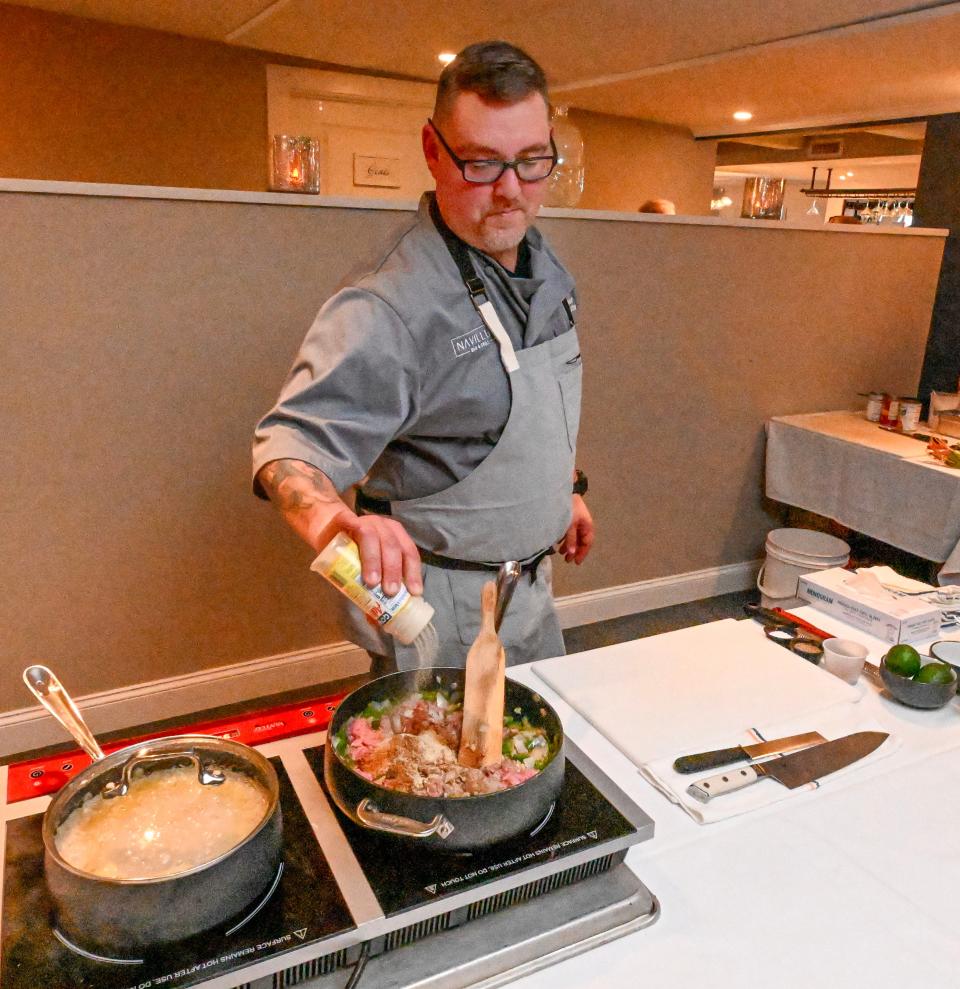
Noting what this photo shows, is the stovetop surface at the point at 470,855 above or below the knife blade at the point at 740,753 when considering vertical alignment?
above

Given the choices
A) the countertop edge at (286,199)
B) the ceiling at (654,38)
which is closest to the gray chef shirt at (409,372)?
the countertop edge at (286,199)

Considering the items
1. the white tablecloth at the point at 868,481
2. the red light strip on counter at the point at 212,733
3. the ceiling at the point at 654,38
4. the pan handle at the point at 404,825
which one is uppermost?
the ceiling at the point at 654,38

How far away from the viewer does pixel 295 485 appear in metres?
1.05

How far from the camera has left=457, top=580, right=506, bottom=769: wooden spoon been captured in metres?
0.85

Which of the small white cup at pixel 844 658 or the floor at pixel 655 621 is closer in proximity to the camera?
the small white cup at pixel 844 658

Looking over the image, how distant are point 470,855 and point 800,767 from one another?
1.51 ft

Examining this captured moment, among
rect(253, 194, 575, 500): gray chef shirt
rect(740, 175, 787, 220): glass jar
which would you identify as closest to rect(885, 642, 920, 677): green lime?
rect(253, 194, 575, 500): gray chef shirt

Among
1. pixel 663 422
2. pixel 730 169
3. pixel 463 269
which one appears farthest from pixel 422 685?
pixel 730 169

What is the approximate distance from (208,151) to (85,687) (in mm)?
2885

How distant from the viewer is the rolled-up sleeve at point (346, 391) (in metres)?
1.14

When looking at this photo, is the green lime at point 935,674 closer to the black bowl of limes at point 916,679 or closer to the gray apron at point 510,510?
the black bowl of limes at point 916,679

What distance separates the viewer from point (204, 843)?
68 cm

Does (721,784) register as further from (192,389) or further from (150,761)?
(192,389)

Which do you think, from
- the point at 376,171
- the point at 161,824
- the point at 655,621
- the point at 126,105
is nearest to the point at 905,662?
the point at 161,824
